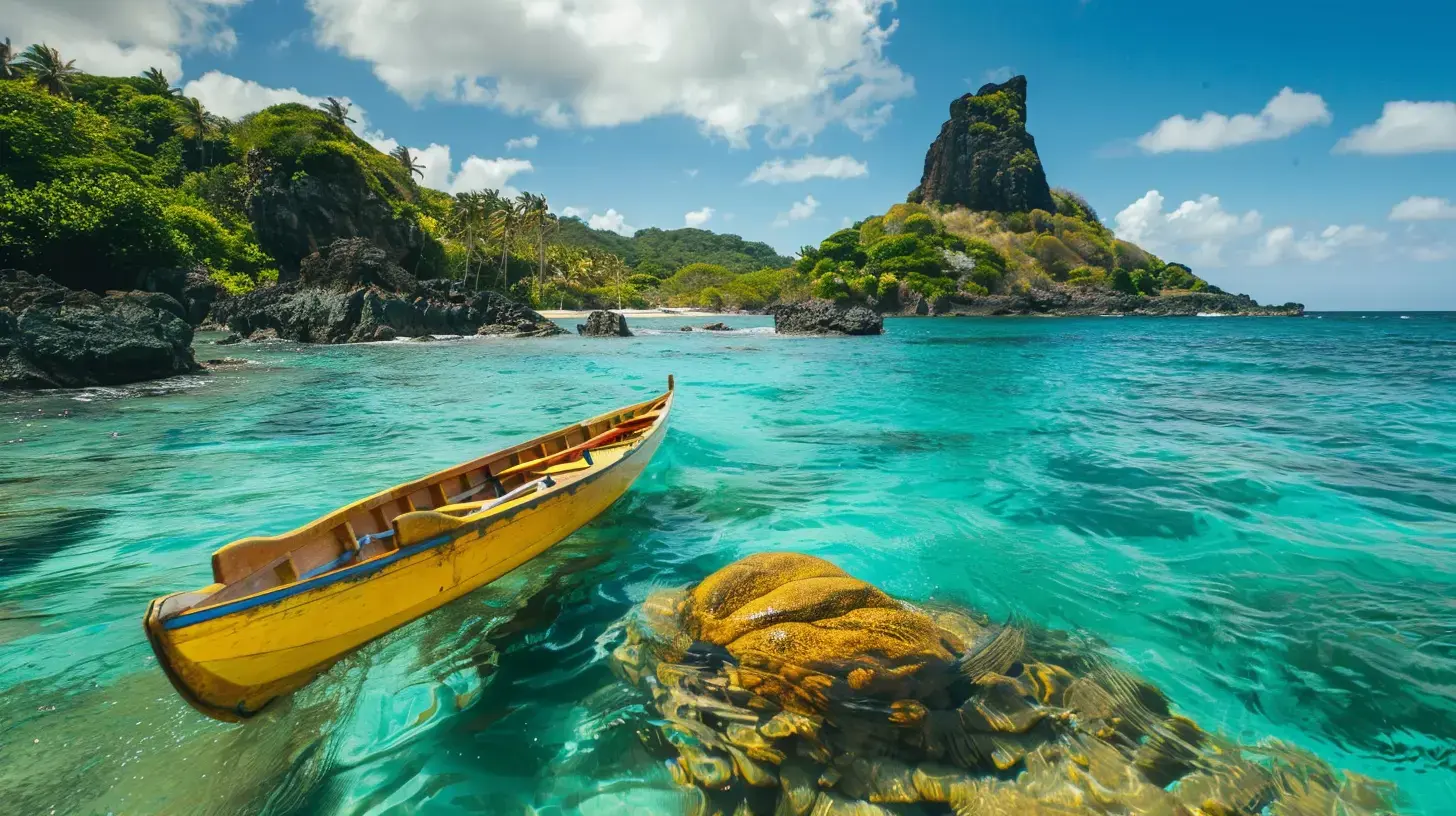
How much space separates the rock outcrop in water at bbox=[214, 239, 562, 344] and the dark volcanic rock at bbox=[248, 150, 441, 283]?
21.5 ft

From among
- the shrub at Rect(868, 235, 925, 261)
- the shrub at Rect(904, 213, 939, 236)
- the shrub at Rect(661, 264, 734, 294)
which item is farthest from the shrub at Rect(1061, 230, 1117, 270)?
the shrub at Rect(661, 264, 734, 294)

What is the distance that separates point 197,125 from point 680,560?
292ft

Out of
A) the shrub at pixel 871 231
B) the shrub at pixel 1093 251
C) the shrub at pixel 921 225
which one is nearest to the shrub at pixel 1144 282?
the shrub at pixel 1093 251

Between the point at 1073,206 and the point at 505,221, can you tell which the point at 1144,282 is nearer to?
the point at 1073,206

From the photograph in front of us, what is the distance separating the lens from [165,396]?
18234mm

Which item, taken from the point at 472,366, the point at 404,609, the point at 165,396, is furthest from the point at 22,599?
the point at 472,366

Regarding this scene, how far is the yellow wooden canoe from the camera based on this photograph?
376cm

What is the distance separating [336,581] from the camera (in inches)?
172

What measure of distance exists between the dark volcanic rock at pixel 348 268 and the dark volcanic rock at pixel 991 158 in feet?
377

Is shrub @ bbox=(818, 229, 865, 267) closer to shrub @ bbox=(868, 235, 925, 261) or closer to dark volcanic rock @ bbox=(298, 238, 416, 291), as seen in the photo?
shrub @ bbox=(868, 235, 925, 261)

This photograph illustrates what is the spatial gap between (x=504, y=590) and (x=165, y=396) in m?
18.6

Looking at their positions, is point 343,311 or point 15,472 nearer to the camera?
point 15,472

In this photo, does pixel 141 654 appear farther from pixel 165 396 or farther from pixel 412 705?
pixel 165 396

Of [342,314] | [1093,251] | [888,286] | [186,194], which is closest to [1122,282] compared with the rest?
[1093,251]
